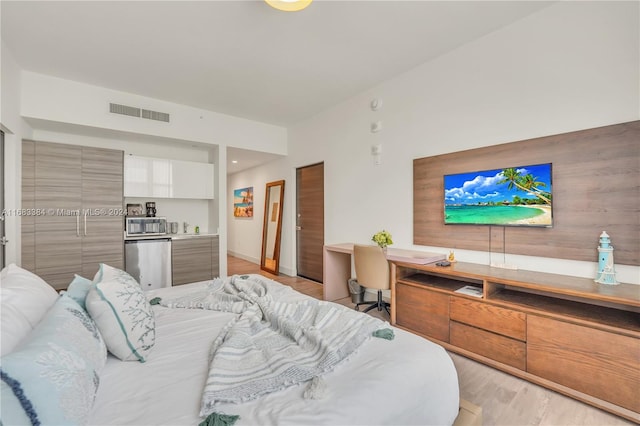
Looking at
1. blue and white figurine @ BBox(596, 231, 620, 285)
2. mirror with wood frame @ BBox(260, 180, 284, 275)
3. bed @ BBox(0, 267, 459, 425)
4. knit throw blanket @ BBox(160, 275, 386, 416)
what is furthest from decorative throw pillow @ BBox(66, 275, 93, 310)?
mirror with wood frame @ BBox(260, 180, 284, 275)

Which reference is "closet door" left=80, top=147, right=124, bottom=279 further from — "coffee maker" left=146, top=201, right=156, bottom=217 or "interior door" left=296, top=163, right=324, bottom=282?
"interior door" left=296, top=163, right=324, bottom=282

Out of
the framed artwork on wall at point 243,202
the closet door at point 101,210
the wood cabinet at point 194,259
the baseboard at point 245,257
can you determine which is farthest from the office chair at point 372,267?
the framed artwork on wall at point 243,202

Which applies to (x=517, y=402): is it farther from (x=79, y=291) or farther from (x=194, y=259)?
(x=194, y=259)

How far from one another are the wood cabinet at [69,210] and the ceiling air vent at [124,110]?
0.57 meters

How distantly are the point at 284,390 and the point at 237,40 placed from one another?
3057 mm

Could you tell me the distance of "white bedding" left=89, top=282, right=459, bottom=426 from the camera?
908 millimetres

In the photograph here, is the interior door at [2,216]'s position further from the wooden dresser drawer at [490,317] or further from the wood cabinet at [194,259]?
the wooden dresser drawer at [490,317]

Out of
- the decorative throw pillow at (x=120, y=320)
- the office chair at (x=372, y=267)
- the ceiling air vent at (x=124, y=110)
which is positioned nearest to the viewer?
the decorative throw pillow at (x=120, y=320)

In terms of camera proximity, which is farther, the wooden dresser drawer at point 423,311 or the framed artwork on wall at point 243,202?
the framed artwork on wall at point 243,202

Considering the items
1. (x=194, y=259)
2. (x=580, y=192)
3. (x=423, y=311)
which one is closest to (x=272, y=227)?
(x=194, y=259)

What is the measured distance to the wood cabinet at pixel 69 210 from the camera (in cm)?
335

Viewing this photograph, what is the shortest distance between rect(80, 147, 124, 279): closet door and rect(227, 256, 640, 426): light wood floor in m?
4.31

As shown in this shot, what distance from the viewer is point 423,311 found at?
2748 mm

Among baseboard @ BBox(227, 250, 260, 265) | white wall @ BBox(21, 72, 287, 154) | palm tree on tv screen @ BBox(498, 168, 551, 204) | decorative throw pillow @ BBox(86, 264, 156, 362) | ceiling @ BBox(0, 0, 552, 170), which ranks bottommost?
baseboard @ BBox(227, 250, 260, 265)
